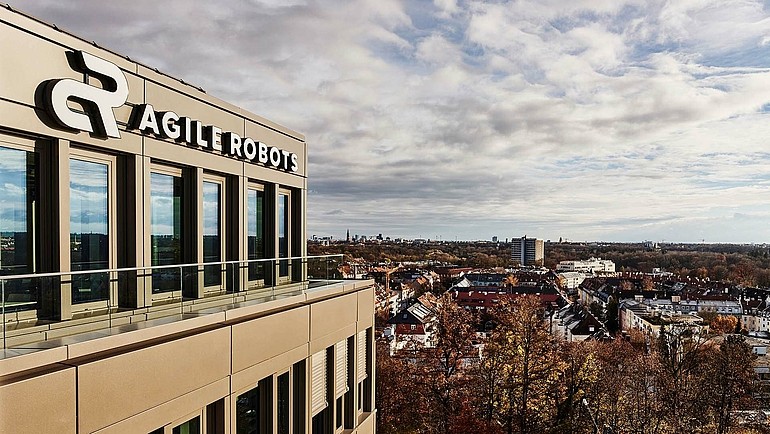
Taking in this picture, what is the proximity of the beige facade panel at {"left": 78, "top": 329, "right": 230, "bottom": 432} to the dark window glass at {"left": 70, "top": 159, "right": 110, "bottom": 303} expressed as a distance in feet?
6.81

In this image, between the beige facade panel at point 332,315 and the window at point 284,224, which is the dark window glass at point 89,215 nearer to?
the beige facade panel at point 332,315

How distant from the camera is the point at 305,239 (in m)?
15.8

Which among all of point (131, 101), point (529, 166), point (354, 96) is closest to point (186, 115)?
point (131, 101)

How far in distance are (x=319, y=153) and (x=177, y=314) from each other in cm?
3719

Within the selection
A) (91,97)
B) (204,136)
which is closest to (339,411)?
(204,136)

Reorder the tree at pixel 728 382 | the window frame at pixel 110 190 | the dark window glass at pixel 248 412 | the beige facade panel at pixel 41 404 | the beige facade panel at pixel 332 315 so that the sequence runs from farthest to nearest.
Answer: the tree at pixel 728 382, the beige facade panel at pixel 332 315, the dark window glass at pixel 248 412, the window frame at pixel 110 190, the beige facade panel at pixel 41 404

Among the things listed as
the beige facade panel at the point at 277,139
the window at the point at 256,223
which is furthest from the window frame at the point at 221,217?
the beige facade panel at the point at 277,139

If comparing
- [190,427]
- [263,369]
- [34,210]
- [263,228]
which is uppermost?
[34,210]

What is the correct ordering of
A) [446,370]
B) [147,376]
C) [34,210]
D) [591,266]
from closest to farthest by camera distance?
[147,376] → [34,210] → [446,370] → [591,266]

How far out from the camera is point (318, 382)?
11.3m

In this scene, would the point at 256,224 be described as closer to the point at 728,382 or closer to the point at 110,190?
the point at 110,190

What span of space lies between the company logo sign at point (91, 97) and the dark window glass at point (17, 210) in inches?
25.4

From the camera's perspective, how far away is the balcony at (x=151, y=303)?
19.2 feet

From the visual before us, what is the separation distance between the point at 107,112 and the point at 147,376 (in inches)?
141
